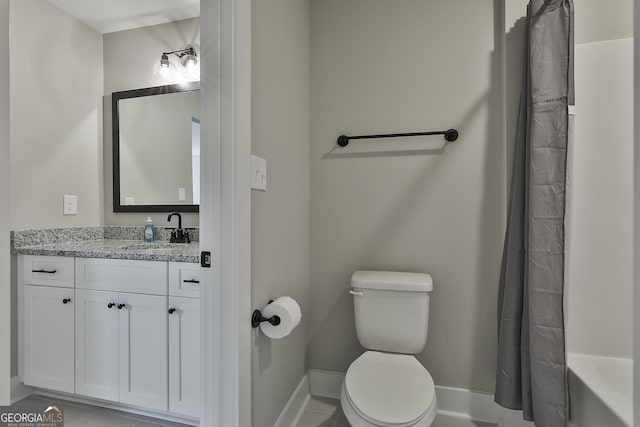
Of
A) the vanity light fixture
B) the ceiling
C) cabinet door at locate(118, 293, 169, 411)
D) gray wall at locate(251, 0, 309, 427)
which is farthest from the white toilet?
the ceiling

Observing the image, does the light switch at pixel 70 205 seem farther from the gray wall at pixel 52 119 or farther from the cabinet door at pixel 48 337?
the cabinet door at pixel 48 337

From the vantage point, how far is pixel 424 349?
167 centimetres

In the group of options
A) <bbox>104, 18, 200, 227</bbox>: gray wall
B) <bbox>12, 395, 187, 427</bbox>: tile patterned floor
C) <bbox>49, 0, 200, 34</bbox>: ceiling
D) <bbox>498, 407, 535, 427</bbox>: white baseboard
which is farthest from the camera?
<bbox>104, 18, 200, 227</bbox>: gray wall

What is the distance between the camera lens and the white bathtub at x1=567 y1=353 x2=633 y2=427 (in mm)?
940

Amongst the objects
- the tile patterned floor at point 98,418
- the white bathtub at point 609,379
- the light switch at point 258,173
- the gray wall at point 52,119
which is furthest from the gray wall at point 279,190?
the gray wall at point 52,119

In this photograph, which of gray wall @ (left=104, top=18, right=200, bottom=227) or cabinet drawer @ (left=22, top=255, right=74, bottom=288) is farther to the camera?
gray wall @ (left=104, top=18, right=200, bottom=227)

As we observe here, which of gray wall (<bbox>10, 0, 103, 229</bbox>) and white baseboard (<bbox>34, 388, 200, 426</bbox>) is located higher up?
gray wall (<bbox>10, 0, 103, 229</bbox>)

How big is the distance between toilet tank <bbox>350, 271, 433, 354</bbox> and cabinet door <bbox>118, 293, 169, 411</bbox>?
97cm

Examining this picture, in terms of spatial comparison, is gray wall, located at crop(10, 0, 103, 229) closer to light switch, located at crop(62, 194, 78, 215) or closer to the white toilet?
light switch, located at crop(62, 194, 78, 215)

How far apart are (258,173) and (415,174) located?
0.90 m

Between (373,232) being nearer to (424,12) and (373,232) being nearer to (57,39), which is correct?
(424,12)

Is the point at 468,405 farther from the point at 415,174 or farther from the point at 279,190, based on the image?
the point at 279,190

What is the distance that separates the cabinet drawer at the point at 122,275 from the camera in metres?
1.52

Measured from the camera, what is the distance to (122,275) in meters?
1.57
